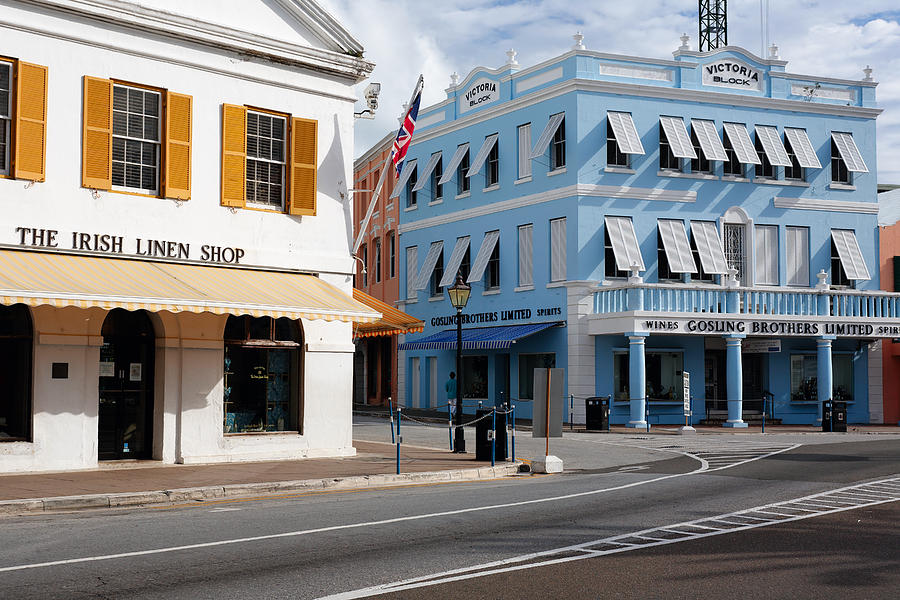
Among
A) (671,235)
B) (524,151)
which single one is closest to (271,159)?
(524,151)

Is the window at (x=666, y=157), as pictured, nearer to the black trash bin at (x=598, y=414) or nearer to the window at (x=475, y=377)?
the black trash bin at (x=598, y=414)

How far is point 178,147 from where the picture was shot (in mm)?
17234

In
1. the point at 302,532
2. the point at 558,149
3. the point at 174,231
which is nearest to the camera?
the point at 302,532

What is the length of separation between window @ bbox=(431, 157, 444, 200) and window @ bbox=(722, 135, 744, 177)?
10582mm

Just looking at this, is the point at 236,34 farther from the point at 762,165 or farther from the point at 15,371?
the point at 762,165

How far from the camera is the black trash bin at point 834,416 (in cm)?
3058

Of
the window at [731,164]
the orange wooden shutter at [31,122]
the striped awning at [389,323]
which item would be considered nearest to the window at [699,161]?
the window at [731,164]

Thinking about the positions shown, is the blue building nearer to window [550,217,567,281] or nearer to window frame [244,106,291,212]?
window [550,217,567,281]

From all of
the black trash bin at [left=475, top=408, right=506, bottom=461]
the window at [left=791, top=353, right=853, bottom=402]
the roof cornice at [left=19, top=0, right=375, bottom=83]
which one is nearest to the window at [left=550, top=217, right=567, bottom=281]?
the window at [left=791, top=353, right=853, bottom=402]

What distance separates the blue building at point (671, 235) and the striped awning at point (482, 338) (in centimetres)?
12

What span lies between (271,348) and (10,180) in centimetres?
520

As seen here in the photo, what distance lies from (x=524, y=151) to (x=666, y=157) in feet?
15.5

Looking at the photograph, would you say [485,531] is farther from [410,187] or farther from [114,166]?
[410,187]

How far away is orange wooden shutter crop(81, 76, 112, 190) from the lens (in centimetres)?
1620
